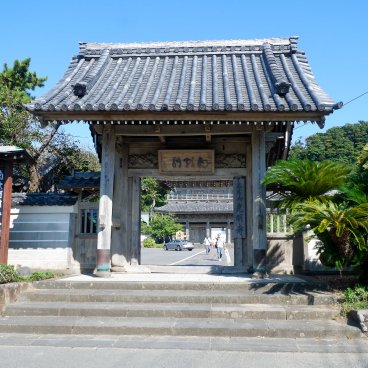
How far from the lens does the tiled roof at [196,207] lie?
4656cm

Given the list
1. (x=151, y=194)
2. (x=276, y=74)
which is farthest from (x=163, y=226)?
(x=276, y=74)

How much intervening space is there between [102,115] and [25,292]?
4.07 metres

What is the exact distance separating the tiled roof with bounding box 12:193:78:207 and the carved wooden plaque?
8.90ft

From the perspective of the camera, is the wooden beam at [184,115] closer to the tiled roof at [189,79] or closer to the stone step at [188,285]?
the tiled roof at [189,79]

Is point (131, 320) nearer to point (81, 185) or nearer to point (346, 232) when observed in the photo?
point (346, 232)

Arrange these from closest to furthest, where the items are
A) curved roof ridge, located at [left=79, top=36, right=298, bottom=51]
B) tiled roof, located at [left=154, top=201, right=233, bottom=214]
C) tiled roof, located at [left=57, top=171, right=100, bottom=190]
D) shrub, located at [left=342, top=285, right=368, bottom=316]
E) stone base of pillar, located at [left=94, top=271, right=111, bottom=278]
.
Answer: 1. shrub, located at [left=342, top=285, right=368, bottom=316]
2. stone base of pillar, located at [left=94, top=271, right=111, bottom=278]
3. tiled roof, located at [left=57, top=171, right=100, bottom=190]
4. curved roof ridge, located at [left=79, top=36, right=298, bottom=51]
5. tiled roof, located at [left=154, top=201, right=233, bottom=214]

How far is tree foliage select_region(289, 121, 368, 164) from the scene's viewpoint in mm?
78875

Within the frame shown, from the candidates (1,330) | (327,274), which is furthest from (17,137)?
(327,274)

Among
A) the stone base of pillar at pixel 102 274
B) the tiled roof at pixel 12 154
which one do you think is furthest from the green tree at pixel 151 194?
the stone base of pillar at pixel 102 274

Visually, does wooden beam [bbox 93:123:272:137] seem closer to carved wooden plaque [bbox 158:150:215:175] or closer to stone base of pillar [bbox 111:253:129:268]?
carved wooden plaque [bbox 158:150:215:175]

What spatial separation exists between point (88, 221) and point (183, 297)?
16.4ft

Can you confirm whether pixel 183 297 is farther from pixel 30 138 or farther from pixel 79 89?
pixel 30 138

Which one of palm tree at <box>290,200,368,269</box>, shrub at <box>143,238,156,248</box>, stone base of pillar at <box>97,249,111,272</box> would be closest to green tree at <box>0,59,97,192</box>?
stone base of pillar at <box>97,249,111,272</box>

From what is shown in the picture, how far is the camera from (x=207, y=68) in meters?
11.7
